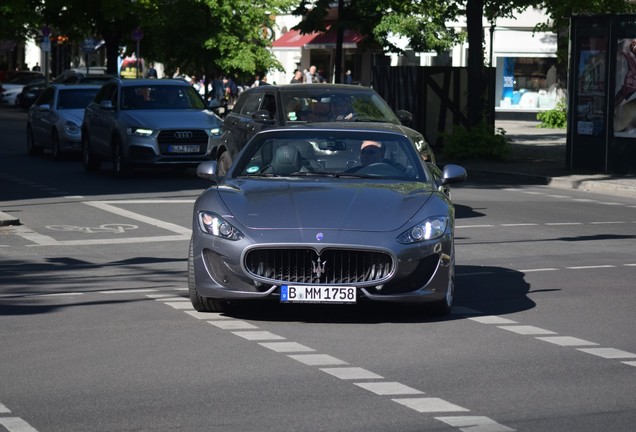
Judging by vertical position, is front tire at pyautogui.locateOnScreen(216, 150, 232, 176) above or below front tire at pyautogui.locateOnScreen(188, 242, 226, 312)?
above

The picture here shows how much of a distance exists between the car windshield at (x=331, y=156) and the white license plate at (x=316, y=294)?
1.50m

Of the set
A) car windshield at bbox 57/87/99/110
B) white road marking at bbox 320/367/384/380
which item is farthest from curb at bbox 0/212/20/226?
car windshield at bbox 57/87/99/110

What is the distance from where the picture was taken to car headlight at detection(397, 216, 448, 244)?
34.2 feet

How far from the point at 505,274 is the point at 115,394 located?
6.40m

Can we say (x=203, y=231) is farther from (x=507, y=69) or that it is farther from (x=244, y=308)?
(x=507, y=69)

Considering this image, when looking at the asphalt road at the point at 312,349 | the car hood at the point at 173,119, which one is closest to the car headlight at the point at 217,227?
the asphalt road at the point at 312,349

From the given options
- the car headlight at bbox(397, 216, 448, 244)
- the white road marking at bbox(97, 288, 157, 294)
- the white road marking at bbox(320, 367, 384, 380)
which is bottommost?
the white road marking at bbox(97, 288, 157, 294)

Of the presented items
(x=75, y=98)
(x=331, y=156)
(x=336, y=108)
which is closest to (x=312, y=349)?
(x=331, y=156)

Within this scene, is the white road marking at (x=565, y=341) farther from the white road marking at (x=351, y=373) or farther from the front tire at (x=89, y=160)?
the front tire at (x=89, y=160)

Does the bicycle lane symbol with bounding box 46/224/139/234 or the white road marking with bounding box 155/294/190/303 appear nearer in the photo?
the white road marking with bounding box 155/294/190/303

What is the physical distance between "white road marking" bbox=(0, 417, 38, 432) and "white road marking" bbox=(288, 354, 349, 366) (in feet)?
6.99

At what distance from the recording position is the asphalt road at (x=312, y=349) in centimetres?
748

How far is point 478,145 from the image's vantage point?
32.2m

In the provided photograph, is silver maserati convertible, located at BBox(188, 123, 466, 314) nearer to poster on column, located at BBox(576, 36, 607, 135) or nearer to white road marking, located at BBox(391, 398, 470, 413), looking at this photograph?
white road marking, located at BBox(391, 398, 470, 413)
